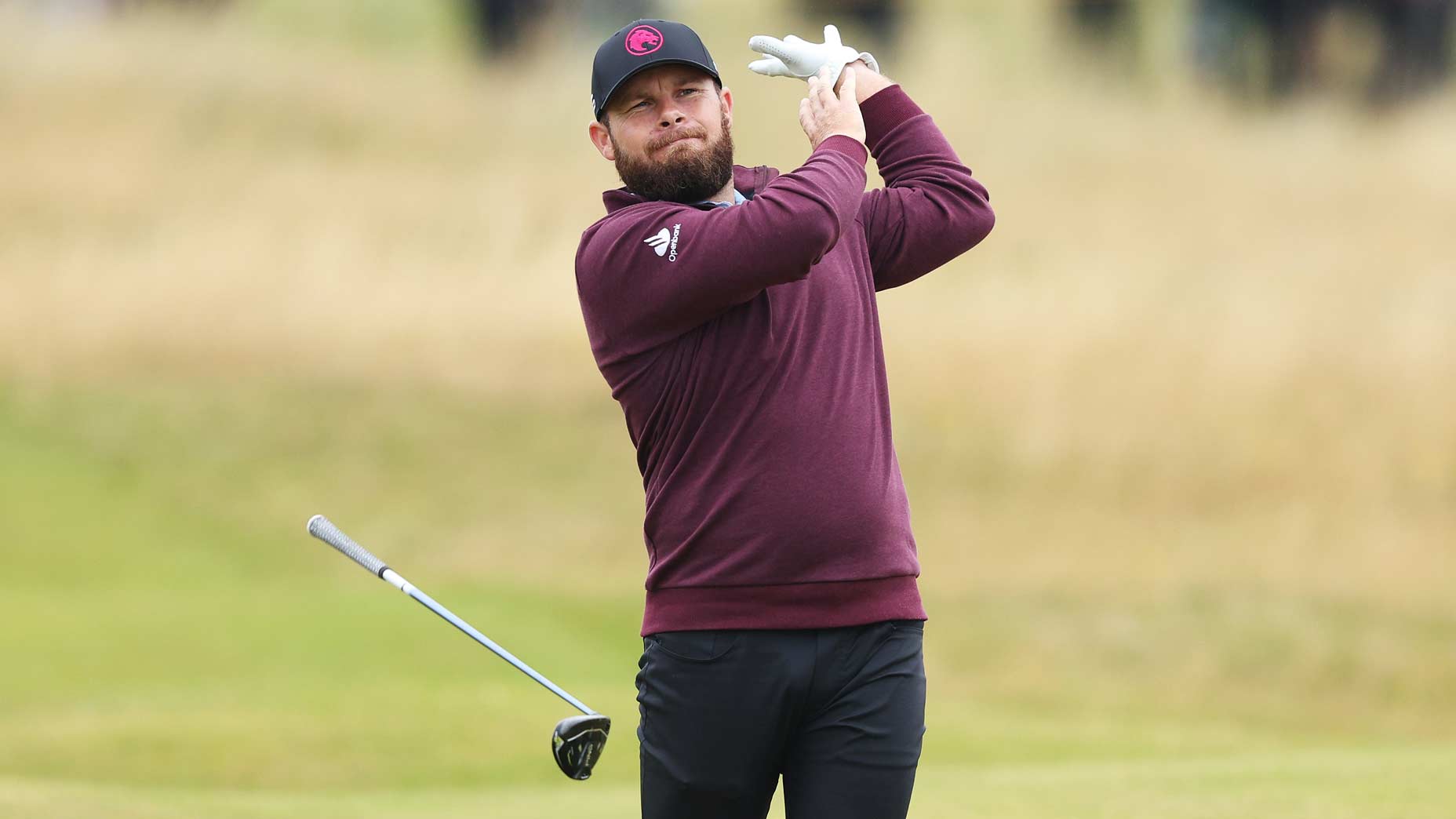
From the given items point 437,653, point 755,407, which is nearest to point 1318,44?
point 437,653

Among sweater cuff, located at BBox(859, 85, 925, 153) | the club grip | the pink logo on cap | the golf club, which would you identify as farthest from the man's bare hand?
the club grip

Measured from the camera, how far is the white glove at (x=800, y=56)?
3262 millimetres

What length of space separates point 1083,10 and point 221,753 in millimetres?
22286

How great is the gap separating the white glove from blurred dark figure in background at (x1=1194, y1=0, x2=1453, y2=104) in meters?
22.9

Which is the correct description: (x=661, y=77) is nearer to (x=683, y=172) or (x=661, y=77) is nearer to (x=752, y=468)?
(x=683, y=172)

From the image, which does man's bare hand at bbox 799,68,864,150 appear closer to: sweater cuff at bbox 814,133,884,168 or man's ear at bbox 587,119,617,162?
sweater cuff at bbox 814,133,884,168

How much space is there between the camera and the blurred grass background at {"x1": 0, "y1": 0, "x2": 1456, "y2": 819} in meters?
8.73

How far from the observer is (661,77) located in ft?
10.0

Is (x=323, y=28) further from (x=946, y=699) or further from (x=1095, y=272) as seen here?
(x=946, y=699)

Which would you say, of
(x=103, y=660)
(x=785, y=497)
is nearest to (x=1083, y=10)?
(x=103, y=660)

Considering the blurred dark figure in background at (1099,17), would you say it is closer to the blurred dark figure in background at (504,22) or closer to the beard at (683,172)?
the blurred dark figure in background at (504,22)

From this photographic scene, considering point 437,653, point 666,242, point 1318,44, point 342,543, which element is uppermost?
point 1318,44

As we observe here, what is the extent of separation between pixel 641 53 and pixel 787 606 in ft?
2.98

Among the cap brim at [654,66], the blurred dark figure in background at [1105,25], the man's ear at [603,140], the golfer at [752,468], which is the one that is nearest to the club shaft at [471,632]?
the golfer at [752,468]
